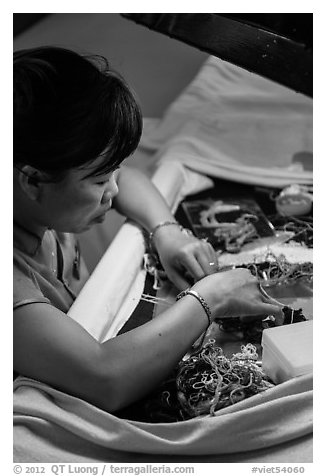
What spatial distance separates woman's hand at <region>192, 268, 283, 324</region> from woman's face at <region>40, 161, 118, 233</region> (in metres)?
0.14

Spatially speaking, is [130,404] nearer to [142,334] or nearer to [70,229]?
[142,334]

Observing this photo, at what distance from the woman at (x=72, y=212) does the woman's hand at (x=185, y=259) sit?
0.40 ft

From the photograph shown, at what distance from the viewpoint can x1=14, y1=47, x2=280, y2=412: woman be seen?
0.62 m

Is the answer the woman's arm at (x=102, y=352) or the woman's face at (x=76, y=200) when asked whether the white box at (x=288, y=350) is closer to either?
the woman's arm at (x=102, y=352)

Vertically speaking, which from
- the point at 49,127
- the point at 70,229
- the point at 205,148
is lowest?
the point at 205,148

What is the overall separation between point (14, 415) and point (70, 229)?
7.8 inches

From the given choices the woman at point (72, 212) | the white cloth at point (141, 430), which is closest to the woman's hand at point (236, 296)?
the woman at point (72, 212)

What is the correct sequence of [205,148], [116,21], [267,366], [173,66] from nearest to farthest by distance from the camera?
[267,366] < [116,21] < [173,66] < [205,148]

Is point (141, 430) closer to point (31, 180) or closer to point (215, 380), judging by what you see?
point (215, 380)

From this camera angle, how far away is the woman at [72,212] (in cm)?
62

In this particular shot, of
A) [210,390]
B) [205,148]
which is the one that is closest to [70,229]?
[210,390]

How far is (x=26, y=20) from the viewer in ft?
2.45

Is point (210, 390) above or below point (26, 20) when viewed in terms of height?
below

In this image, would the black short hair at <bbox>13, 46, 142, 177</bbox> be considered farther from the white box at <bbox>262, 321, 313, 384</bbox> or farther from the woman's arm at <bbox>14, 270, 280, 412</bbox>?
the white box at <bbox>262, 321, 313, 384</bbox>
